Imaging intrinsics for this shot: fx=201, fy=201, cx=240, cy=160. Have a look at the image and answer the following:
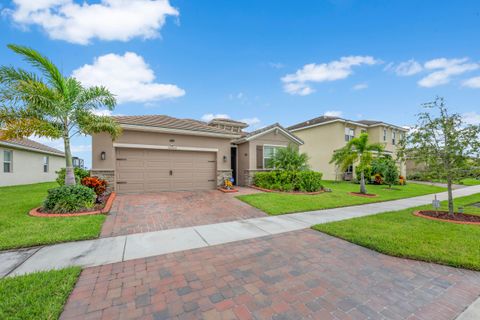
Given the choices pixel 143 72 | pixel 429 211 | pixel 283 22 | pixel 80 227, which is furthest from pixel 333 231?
pixel 143 72

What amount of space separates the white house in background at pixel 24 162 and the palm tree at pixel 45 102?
722 cm

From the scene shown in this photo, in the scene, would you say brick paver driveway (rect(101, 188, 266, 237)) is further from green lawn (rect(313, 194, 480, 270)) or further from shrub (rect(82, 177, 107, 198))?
green lawn (rect(313, 194, 480, 270))

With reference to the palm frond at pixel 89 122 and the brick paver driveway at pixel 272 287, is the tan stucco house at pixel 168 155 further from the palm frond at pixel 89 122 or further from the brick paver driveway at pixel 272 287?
the brick paver driveway at pixel 272 287

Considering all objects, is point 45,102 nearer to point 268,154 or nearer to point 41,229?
point 41,229

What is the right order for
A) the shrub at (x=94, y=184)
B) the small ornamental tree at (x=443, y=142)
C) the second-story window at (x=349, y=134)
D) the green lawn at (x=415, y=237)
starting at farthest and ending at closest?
1. the second-story window at (x=349, y=134)
2. the shrub at (x=94, y=184)
3. the small ornamental tree at (x=443, y=142)
4. the green lawn at (x=415, y=237)

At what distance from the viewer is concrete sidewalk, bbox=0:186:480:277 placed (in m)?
3.28

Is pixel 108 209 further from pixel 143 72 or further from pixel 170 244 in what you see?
pixel 143 72

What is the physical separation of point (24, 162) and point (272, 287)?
67.0ft

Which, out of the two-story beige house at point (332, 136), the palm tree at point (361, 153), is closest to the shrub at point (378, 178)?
the two-story beige house at point (332, 136)

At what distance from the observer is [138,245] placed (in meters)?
4.05

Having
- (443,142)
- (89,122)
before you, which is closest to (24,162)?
(89,122)

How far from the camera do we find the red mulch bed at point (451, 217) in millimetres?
5715

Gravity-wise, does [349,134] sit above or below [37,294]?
above

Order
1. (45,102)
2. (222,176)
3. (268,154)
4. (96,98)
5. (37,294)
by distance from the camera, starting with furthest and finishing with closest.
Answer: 1. (268,154)
2. (222,176)
3. (96,98)
4. (45,102)
5. (37,294)
